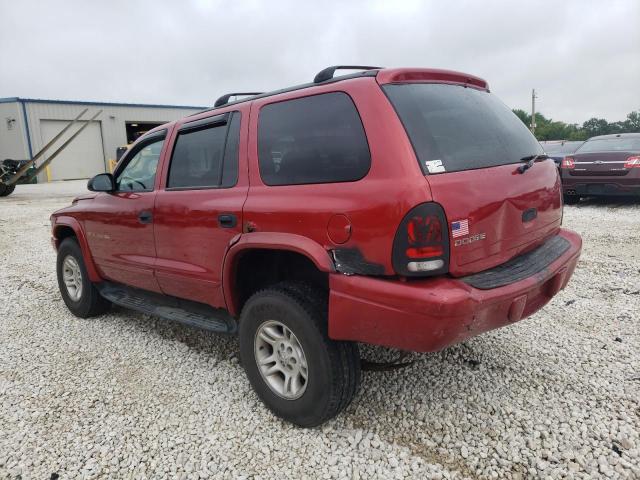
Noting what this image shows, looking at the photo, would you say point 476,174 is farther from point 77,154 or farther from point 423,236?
point 77,154

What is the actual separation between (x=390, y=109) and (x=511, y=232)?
90cm

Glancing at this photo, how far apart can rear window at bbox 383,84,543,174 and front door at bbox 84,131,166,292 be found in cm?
205

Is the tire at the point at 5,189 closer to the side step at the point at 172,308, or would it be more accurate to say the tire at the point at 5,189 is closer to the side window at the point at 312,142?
the side step at the point at 172,308

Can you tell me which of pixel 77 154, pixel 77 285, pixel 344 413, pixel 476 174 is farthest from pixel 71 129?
pixel 476 174

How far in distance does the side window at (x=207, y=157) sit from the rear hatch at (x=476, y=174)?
1095mm

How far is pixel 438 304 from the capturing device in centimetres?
201

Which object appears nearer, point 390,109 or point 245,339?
point 390,109

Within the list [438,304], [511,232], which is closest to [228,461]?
[438,304]

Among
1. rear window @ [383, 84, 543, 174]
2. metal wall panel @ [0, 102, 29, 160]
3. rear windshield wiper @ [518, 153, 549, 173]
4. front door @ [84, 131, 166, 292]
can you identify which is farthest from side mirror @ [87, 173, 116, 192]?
metal wall panel @ [0, 102, 29, 160]

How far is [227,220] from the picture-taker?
9.15ft

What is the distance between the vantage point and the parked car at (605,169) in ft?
28.3

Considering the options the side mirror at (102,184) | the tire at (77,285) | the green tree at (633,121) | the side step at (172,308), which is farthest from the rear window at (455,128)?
the green tree at (633,121)

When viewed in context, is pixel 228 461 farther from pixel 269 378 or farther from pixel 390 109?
pixel 390 109

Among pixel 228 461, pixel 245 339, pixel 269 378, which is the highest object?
pixel 245 339
